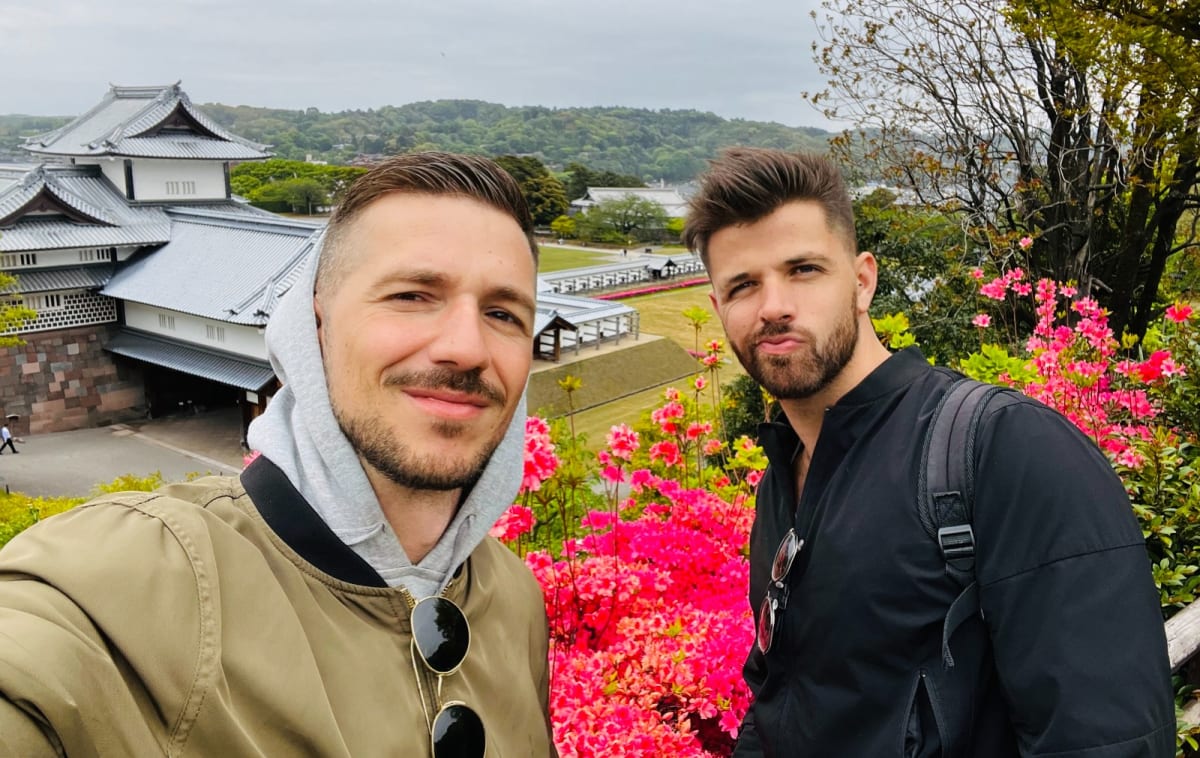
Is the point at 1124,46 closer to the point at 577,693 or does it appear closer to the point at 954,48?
the point at 954,48

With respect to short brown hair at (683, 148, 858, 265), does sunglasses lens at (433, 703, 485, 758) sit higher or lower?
lower

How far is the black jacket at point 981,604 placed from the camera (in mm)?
1287

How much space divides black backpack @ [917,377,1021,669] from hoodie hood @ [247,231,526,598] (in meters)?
0.78

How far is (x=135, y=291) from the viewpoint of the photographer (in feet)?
55.2

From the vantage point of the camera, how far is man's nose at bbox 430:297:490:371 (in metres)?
1.16

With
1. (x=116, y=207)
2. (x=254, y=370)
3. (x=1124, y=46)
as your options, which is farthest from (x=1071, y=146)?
(x=116, y=207)

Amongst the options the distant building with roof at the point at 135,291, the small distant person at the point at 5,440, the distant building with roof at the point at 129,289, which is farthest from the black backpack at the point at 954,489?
the small distant person at the point at 5,440

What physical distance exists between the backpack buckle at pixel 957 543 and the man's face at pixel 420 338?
792 mm

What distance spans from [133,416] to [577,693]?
18.3 metres

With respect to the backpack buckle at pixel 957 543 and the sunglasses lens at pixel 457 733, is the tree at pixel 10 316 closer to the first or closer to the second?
the sunglasses lens at pixel 457 733

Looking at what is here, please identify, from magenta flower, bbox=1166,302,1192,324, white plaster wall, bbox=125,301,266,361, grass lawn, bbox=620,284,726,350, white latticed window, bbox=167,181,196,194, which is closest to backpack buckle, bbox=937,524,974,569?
magenta flower, bbox=1166,302,1192,324

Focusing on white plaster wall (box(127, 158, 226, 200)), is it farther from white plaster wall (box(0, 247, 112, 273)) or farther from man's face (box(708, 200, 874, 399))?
man's face (box(708, 200, 874, 399))

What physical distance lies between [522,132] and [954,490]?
4019 inches

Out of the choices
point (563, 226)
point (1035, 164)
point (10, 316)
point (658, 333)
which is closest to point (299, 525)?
point (1035, 164)
